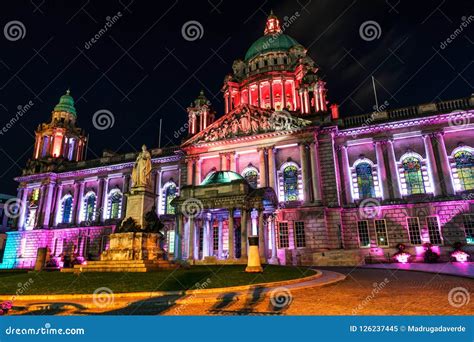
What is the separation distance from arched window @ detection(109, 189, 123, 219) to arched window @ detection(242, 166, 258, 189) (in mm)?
18665

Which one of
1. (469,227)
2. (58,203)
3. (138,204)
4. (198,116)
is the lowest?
(469,227)

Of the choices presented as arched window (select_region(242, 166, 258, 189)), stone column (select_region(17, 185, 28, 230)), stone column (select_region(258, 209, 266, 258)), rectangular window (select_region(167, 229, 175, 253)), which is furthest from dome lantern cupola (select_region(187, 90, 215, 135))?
stone column (select_region(17, 185, 28, 230))

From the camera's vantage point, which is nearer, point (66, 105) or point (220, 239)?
point (220, 239)

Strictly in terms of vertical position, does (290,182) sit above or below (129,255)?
above

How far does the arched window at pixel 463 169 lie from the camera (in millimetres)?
28797

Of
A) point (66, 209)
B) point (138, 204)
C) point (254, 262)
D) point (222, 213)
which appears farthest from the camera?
point (66, 209)

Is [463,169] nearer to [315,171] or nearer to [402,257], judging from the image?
[402,257]

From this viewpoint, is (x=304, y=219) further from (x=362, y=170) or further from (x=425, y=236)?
(x=425, y=236)

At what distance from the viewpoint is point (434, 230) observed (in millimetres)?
28422

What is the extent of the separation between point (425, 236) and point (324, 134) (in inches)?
528

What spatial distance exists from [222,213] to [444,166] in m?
21.5

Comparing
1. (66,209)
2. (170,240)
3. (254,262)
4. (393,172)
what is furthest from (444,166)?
(66,209)

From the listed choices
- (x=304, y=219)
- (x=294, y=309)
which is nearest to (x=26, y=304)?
(x=294, y=309)

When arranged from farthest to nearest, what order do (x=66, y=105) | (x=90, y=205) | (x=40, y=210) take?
(x=66, y=105) < (x=40, y=210) < (x=90, y=205)
